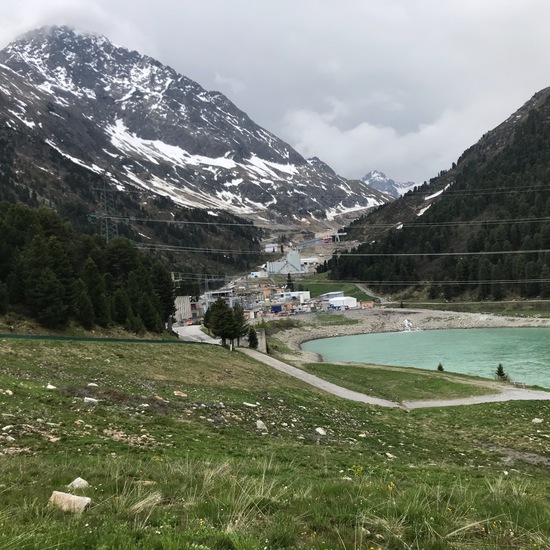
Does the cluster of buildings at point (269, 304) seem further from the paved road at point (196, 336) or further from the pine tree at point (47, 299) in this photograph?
the pine tree at point (47, 299)

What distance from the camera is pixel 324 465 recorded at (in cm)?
1180

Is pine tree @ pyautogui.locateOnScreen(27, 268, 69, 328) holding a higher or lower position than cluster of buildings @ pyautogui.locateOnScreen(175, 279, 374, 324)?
higher

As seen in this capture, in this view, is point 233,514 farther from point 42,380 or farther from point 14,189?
point 14,189

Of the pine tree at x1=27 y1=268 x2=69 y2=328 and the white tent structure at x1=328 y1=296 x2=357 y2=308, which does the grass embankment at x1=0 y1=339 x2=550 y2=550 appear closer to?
the pine tree at x1=27 y1=268 x2=69 y2=328

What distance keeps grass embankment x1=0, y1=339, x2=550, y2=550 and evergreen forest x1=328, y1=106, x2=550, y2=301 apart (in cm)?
12655

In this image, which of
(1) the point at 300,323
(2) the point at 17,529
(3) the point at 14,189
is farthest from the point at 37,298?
(3) the point at 14,189

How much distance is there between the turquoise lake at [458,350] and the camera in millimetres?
57972

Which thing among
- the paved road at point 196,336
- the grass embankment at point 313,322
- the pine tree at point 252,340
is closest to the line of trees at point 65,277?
the paved road at point 196,336

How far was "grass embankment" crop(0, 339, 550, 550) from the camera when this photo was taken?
609 centimetres

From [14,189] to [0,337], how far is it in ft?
Result: 568

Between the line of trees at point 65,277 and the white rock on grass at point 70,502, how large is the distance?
3475 centimetres

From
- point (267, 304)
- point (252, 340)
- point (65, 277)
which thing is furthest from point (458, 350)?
point (267, 304)

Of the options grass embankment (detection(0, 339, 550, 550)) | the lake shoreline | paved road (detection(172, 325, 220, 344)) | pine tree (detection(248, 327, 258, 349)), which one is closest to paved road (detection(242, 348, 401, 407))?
grass embankment (detection(0, 339, 550, 550))

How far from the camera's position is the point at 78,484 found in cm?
779
